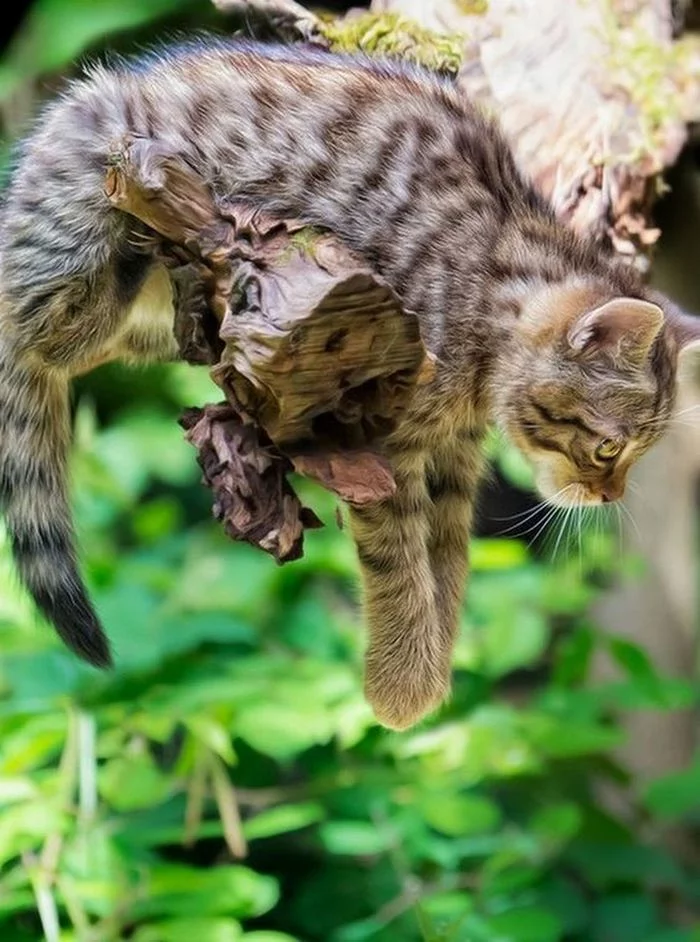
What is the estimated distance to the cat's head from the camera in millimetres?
1954

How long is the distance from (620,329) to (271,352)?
59cm

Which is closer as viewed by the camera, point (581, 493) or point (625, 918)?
point (581, 493)

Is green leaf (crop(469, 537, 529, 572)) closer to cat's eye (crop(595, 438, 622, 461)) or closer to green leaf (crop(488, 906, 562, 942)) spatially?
green leaf (crop(488, 906, 562, 942))

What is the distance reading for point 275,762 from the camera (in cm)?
288

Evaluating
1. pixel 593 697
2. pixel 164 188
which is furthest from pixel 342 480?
pixel 593 697

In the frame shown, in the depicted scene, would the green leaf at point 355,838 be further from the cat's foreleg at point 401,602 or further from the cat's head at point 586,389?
the cat's head at point 586,389

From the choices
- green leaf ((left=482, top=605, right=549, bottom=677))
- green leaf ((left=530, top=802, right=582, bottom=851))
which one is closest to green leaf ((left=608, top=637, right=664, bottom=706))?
green leaf ((left=482, top=605, right=549, bottom=677))

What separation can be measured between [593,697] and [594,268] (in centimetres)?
112

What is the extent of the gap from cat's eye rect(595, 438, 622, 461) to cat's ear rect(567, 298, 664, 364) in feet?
0.38

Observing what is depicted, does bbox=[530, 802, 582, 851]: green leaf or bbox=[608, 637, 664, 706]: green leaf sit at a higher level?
bbox=[608, 637, 664, 706]: green leaf

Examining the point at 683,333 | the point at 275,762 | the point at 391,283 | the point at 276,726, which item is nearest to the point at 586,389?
the point at 683,333

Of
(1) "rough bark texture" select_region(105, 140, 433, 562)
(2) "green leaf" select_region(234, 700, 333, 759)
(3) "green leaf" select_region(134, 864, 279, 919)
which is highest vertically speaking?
(1) "rough bark texture" select_region(105, 140, 433, 562)

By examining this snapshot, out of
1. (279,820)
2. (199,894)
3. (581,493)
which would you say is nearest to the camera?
(581,493)

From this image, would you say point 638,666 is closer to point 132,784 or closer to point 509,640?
point 509,640
